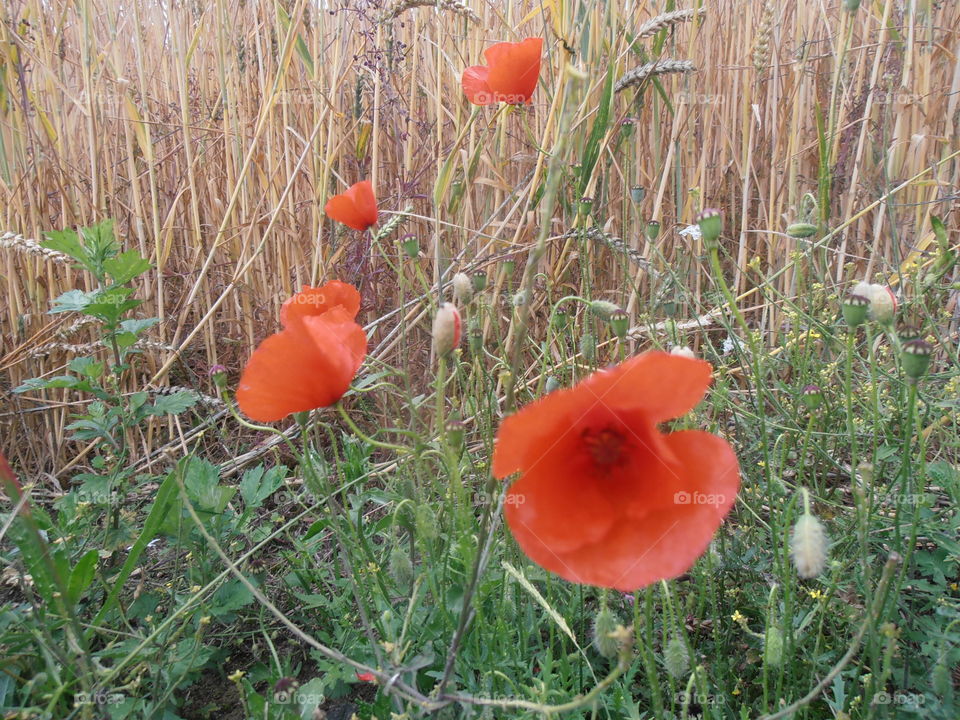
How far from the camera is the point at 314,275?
6.04ft

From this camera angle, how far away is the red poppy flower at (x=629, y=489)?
57cm

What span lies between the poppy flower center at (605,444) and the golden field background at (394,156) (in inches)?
40.3

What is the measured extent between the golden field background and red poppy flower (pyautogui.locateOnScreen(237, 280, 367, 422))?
928mm

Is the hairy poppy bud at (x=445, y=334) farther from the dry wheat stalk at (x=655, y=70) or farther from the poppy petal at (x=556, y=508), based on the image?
the dry wheat stalk at (x=655, y=70)

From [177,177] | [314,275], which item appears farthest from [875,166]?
[177,177]

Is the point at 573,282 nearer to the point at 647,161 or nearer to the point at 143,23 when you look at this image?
the point at 647,161

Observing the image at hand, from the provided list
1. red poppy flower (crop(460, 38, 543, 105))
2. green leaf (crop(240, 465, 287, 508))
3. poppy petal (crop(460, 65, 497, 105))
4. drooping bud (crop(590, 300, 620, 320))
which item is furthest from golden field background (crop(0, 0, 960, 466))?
drooping bud (crop(590, 300, 620, 320))

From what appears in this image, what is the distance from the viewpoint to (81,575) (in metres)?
0.87

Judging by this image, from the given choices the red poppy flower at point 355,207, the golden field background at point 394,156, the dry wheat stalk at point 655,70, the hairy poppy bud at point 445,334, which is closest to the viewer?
the hairy poppy bud at point 445,334

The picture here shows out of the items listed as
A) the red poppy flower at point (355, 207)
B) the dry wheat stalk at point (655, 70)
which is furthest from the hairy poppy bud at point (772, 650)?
the dry wheat stalk at point (655, 70)

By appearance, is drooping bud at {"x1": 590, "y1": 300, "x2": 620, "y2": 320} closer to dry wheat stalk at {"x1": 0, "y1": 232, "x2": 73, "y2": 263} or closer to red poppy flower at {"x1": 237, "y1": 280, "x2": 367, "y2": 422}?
red poppy flower at {"x1": 237, "y1": 280, "x2": 367, "y2": 422}

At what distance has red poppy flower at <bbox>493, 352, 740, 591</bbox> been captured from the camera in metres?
0.57

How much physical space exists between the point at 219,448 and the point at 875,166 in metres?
2.18

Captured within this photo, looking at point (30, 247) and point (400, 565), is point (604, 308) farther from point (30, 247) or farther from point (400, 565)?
point (30, 247)
